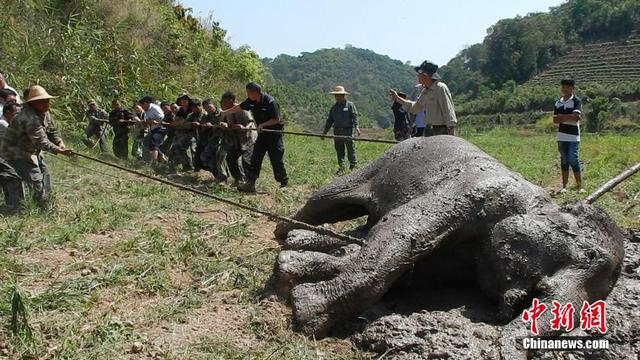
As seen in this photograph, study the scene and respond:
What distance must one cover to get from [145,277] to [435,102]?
3825mm

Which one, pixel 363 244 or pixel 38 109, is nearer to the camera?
pixel 363 244

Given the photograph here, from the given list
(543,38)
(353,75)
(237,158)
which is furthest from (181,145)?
(353,75)

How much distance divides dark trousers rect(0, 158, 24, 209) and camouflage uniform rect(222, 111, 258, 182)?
3218 mm

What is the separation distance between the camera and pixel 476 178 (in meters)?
4.40

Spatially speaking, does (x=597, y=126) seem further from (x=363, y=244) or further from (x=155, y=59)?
(x=363, y=244)

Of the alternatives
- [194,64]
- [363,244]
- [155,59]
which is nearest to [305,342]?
[363,244]

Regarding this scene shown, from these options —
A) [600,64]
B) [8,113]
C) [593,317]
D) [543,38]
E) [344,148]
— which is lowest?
[600,64]

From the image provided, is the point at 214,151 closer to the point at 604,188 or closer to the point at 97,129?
the point at 97,129

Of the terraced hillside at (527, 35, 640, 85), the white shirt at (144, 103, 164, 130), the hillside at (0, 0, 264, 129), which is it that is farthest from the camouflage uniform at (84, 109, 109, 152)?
the terraced hillside at (527, 35, 640, 85)

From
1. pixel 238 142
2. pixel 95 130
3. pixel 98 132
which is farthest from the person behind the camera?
pixel 98 132

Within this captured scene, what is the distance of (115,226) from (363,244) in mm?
3067

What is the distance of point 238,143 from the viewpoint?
917 centimetres

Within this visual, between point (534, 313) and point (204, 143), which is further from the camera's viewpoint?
point (204, 143)

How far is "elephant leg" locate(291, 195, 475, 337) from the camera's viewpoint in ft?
12.9
